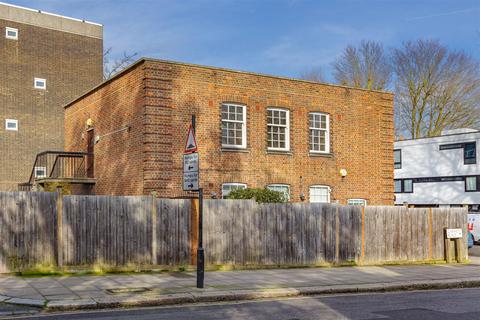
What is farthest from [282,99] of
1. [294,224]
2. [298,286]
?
[298,286]

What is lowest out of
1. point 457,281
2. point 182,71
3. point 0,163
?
point 457,281

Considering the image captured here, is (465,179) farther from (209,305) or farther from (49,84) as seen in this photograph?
(209,305)

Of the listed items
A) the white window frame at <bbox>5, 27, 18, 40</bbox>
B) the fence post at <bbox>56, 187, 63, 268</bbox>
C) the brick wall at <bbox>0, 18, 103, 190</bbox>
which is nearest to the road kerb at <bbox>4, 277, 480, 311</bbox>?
the fence post at <bbox>56, 187, 63, 268</bbox>

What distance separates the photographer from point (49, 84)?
38.3 m

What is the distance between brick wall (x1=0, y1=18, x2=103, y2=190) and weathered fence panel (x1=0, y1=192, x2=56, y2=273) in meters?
22.2

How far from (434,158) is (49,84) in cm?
2815

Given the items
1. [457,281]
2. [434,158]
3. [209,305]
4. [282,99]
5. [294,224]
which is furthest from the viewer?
[434,158]

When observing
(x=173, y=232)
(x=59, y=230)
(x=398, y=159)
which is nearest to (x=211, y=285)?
(x=173, y=232)

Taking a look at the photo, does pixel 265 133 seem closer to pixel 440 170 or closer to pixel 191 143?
pixel 191 143

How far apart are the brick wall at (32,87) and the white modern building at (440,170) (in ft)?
76.5

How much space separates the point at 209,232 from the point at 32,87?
81.9 ft

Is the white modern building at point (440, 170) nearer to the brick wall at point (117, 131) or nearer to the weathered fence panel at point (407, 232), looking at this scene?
the weathered fence panel at point (407, 232)

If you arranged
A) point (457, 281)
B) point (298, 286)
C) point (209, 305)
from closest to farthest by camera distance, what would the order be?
point (209, 305) < point (298, 286) < point (457, 281)

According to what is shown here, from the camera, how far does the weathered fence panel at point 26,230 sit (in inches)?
568
